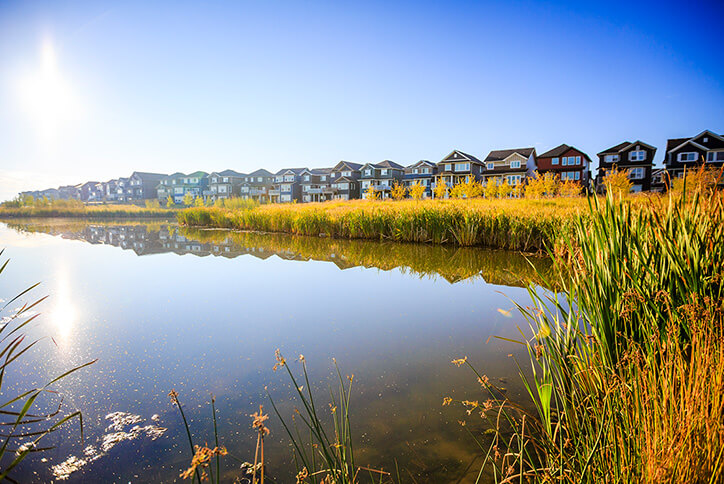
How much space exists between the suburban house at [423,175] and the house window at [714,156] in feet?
98.6

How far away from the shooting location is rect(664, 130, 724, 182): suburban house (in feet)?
118

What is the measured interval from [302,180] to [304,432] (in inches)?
2439

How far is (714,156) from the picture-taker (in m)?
36.1

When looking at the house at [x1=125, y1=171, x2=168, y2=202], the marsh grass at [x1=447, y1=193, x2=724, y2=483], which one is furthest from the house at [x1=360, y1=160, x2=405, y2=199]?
the marsh grass at [x1=447, y1=193, x2=724, y2=483]

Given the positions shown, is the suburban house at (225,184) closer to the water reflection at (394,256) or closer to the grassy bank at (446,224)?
the grassy bank at (446,224)

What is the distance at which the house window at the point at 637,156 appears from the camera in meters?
38.5

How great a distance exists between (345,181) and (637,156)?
3865cm

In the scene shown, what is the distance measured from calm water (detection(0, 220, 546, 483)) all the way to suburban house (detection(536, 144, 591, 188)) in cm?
4027

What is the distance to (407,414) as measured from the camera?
7.91 feet

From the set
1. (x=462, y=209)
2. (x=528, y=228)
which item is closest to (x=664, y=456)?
(x=528, y=228)

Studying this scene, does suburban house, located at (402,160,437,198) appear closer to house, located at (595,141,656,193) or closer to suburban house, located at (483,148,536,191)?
Answer: suburban house, located at (483,148,536,191)

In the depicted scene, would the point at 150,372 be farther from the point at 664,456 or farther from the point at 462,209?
the point at 462,209

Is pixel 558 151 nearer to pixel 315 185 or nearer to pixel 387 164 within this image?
pixel 387 164

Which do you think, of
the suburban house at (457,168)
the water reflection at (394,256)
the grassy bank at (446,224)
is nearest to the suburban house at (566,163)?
the suburban house at (457,168)
